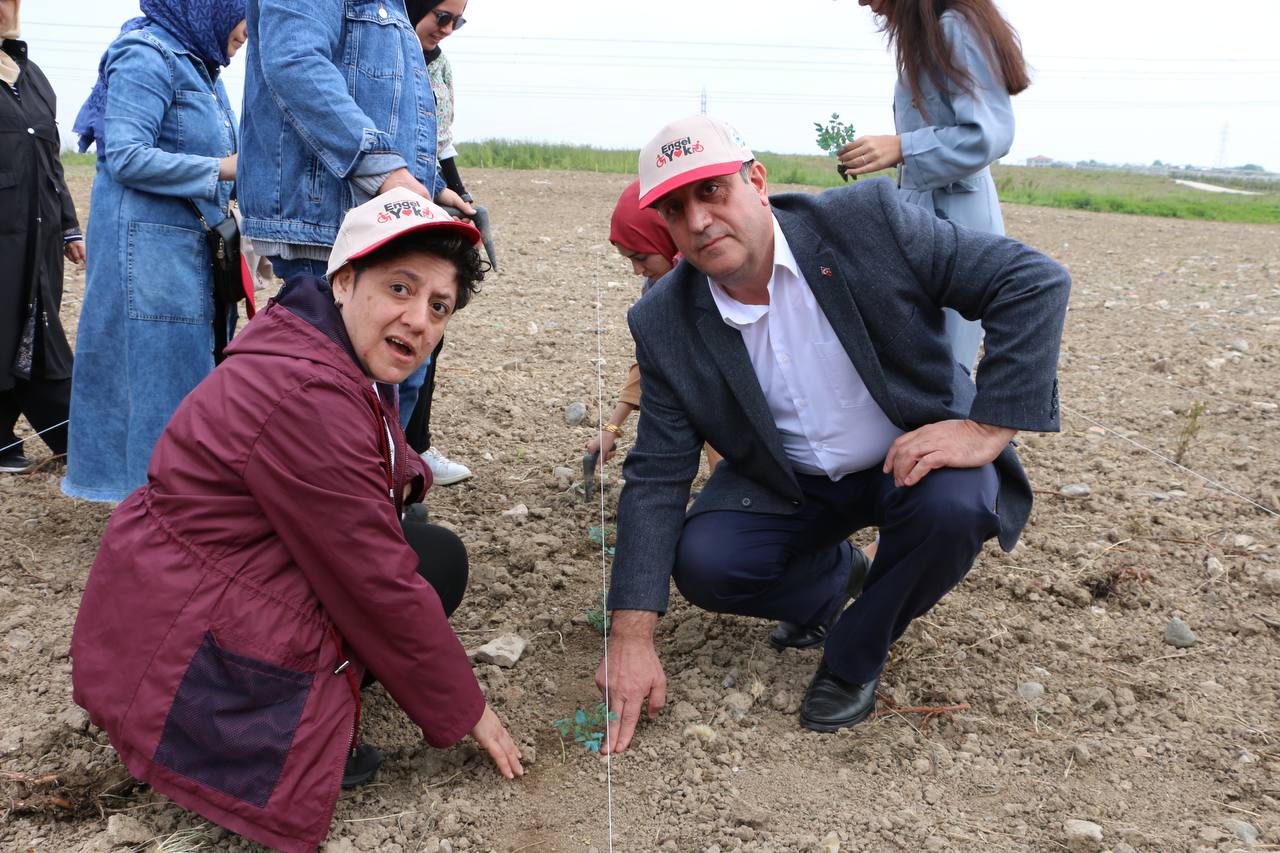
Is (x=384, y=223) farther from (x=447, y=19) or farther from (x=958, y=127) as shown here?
(x=958, y=127)

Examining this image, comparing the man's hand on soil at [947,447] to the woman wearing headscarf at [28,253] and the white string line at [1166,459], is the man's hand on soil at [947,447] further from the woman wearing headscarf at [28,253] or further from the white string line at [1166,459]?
the woman wearing headscarf at [28,253]

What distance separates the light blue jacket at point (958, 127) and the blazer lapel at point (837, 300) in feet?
1.91

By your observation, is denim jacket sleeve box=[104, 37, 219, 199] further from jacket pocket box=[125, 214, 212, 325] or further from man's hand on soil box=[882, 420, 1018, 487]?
man's hand on soil box=[882, 420, 1018, 487]

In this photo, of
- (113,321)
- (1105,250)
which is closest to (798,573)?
(113,321)

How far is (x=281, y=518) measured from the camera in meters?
1.90

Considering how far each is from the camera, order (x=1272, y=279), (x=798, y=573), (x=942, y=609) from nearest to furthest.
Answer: (x=798, y=573)
(x=942, y=609)
(x=1272, y=279)

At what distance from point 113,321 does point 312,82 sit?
1213mm

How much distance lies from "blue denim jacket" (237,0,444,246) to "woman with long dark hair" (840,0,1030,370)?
4.08 ft

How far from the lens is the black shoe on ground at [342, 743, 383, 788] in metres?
2.28

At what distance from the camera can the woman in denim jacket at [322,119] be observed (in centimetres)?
254

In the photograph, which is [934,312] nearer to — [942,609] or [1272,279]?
[942,609]

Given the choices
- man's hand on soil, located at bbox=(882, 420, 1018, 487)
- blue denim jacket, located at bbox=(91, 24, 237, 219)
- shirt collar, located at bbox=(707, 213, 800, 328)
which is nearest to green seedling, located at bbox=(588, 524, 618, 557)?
shirt collar, located at bbox=(707, 213, 800, 328)

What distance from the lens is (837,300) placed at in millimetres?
2406

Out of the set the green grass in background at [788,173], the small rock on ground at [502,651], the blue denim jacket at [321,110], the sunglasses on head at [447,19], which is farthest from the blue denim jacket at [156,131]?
the green grass in background at [788,173]
